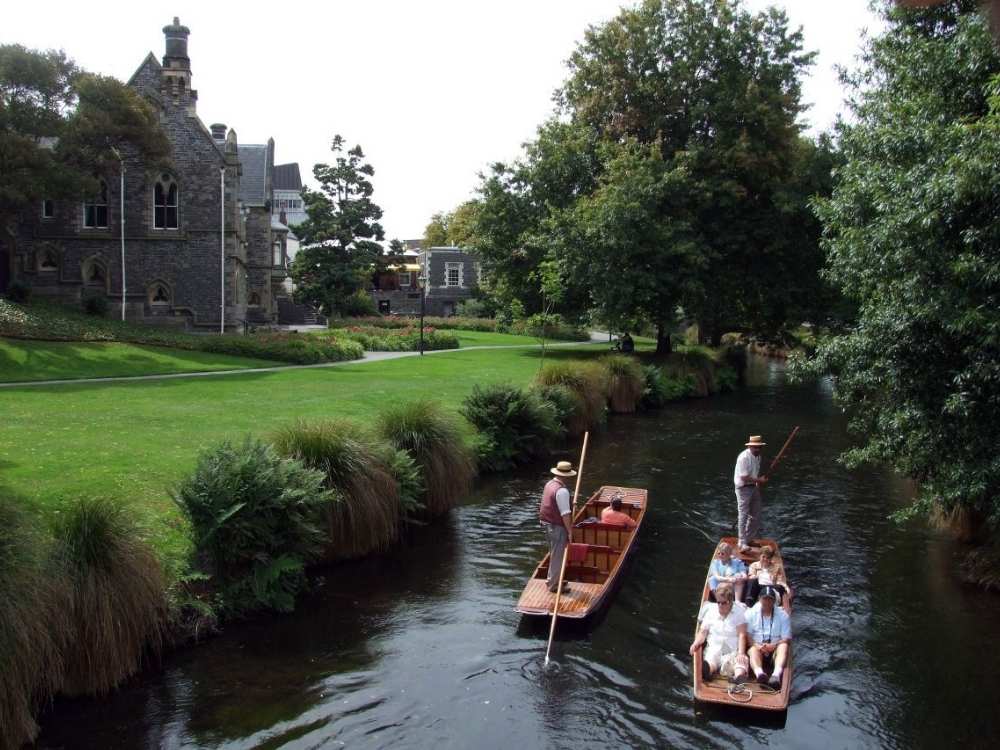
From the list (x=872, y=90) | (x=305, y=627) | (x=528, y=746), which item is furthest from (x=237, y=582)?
(x=872, y=90)

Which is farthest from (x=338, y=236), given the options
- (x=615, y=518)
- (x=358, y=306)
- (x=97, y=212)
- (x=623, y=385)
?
(x=615, y=518)

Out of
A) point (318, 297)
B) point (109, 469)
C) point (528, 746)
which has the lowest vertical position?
point (528, 746)

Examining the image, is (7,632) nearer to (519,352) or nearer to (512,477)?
(512,477)

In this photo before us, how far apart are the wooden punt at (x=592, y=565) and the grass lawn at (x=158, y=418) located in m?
5.04

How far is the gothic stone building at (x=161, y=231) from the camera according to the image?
42.5 meters

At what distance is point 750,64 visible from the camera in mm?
39000

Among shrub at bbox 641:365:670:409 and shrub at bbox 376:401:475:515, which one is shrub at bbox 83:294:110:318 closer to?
shrub at bbox 641:365:670:409

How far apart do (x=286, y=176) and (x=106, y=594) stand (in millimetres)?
110630

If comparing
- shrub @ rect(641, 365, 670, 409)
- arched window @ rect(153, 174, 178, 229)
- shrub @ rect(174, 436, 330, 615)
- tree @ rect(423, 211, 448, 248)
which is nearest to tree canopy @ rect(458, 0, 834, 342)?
shrub @ rect(641, 365, 670, 409)

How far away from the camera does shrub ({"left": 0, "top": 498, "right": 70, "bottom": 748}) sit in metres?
8.34

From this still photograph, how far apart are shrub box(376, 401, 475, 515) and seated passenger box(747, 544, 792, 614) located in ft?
20.3

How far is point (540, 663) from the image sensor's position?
11250mm

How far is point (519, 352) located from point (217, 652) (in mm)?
35570

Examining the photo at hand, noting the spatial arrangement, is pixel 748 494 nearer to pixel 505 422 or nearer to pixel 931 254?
pixel 931 254
